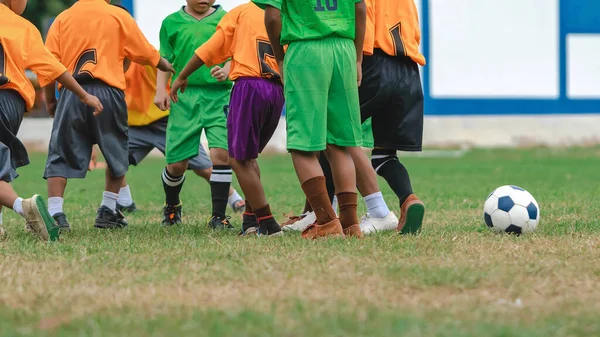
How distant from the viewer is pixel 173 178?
6246 mm

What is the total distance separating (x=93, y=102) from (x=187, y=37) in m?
1.04

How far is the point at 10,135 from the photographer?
5.15 metres

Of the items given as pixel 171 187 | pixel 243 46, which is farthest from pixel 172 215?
pixel 243 46

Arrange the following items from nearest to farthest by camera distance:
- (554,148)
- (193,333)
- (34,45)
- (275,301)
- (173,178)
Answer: (193,333) < (275,301) < (34,45) < (173,178) < (554,148)

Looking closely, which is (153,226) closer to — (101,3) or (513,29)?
(101,3)

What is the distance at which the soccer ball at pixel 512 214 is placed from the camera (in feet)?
16.1

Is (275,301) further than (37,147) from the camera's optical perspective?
No

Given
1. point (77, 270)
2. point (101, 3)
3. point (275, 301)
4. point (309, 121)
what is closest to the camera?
point (275, 301)

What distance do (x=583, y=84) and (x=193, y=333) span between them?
1653 cm

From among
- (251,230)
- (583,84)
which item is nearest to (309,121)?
(251,230)

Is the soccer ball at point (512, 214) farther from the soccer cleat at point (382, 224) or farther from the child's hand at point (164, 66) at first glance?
the child's hand at point (164, 66)

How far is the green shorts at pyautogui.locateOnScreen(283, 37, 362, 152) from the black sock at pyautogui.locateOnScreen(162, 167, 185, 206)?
69.5 inches

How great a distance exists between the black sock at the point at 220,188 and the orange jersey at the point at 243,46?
84 centimetres

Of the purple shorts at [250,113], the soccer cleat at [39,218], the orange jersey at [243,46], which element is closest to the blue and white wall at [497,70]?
the orange jersey at [243,46]
